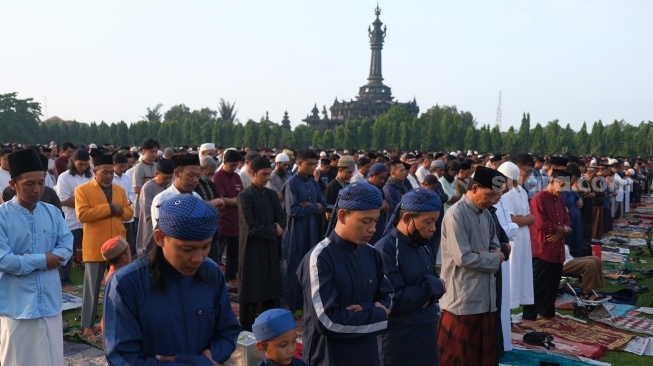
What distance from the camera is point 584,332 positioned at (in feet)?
22.1

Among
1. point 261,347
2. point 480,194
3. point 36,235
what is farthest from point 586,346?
point 36,235

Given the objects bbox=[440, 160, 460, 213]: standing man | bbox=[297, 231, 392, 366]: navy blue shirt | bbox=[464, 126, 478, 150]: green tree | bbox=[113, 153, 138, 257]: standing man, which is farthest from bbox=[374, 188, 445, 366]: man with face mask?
bbox=[464, 126, 478, 150]: green tree

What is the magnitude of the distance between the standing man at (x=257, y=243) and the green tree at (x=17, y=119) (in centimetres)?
6159

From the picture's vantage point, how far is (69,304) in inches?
275

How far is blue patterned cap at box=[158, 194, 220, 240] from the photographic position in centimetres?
225

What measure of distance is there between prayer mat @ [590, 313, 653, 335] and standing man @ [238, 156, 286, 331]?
4.03 meters

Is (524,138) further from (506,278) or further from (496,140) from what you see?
(506,278)

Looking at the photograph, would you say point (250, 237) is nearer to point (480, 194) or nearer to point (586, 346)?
point (480, 194)

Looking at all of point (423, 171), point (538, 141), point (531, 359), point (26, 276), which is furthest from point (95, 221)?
point (538, 141)

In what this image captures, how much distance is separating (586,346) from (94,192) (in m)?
5.29

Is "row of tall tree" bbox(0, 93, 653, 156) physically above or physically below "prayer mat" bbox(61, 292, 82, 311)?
above

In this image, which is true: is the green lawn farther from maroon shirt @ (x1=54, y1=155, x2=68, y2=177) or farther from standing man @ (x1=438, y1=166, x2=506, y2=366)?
maroon shirt @ (x1=54, y1=155, x2=68, y2=177)

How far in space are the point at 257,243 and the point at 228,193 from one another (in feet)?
6.78

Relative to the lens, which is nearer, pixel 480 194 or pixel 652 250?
pixel 480 194
